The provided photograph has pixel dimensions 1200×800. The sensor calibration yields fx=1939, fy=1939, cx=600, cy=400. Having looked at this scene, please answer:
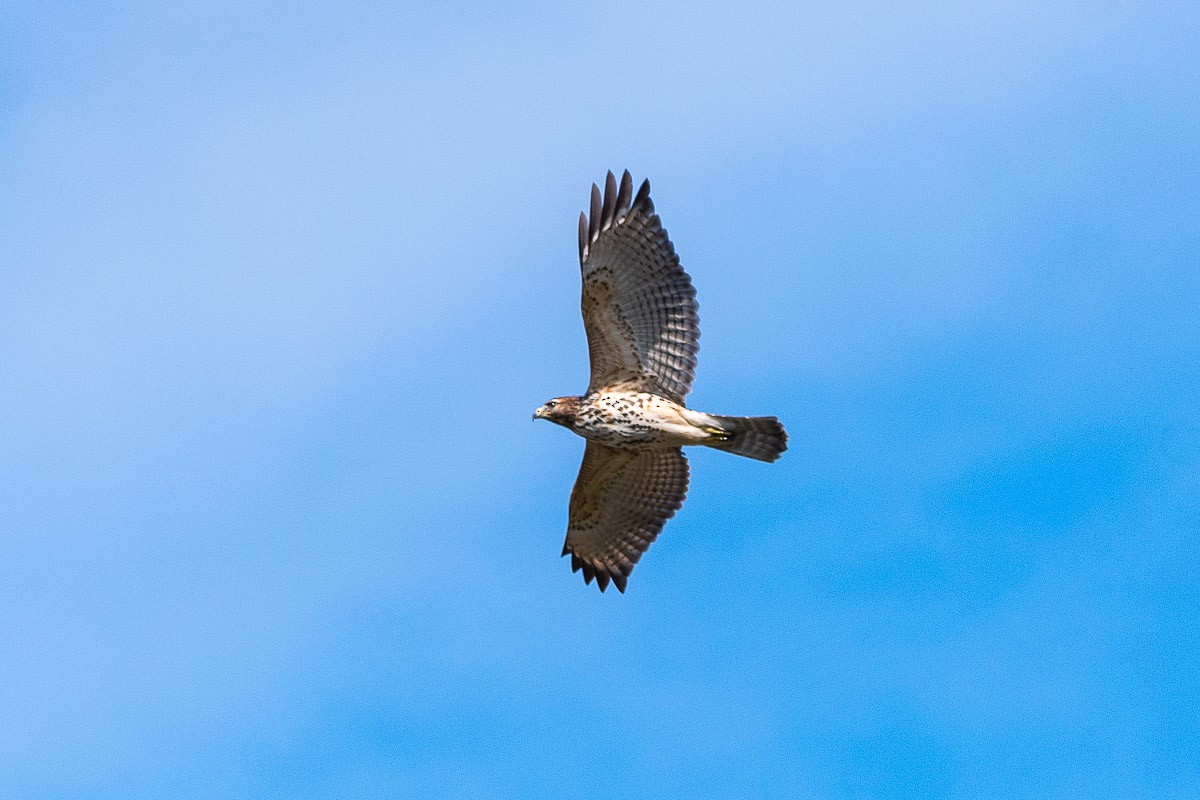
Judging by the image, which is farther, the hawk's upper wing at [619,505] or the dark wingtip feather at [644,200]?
the hawk's upper wing at [619,505]

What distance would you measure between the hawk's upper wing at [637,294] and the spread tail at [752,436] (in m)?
0.50

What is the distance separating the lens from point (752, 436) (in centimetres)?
1759

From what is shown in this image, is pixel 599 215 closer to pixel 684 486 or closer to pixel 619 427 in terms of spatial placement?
pixel 619 427

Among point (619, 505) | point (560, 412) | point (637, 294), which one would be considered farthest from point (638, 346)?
point (619, 505)

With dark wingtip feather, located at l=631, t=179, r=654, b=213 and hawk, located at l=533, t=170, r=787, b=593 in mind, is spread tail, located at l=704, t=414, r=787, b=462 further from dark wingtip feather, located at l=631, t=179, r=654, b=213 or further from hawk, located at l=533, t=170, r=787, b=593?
dark wingtip feather, located at l=631, t=179, r=654, b=213

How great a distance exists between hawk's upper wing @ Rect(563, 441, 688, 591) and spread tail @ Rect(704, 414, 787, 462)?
93 cm

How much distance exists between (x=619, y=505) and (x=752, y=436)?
6.74ft

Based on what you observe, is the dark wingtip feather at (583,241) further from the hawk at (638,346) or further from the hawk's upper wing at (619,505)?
the hawk's upper wing at (619,505)

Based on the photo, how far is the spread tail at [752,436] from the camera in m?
17.5

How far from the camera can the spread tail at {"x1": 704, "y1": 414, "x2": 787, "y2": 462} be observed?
17.5 meters

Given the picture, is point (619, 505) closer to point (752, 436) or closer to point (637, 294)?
point (752, 436)

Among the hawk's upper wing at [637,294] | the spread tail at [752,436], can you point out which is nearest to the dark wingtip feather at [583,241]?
the hawk's upper wing at [637,294]

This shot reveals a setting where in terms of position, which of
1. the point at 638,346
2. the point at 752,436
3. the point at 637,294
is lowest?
the point at 752,436

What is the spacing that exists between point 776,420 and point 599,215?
2.44 meters
